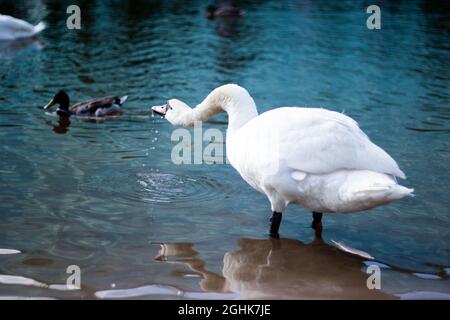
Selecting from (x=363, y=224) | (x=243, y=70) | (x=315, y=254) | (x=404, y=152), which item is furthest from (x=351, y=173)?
(x=243, y=70)

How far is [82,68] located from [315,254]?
31.1 feet

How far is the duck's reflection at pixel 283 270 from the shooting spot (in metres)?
6.42

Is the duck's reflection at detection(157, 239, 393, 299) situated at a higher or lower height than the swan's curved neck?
lower

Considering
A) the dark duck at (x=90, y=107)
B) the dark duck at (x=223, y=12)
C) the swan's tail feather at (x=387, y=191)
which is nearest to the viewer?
the swan's tail feather at (x=387, y=191)

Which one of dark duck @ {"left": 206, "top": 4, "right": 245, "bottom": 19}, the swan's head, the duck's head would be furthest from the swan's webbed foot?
dark duck @ {"left": 206, "top": 4, "right": 245, "bottom": 19}

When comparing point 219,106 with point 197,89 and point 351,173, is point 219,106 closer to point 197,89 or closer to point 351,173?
point 351,173

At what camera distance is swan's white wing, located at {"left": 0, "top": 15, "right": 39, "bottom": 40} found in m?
19.2

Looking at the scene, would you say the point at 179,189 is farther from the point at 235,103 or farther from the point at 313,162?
the point at 313,162

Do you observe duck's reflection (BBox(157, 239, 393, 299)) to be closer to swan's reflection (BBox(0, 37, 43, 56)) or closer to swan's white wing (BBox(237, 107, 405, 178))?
swan's white wing (BBox(237, 107, 405, 178))

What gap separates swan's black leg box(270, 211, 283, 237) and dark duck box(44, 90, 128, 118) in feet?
A: 16.9

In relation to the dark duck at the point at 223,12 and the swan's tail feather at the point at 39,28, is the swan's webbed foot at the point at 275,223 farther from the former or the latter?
the dark duck at the point at 223,12

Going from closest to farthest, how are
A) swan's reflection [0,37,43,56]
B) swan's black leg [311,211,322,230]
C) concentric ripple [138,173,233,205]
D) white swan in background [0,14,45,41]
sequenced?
1. swan's black leg [311,211,322,230]
2. concentric ripple [138,173,233,205]
3. swan's reflection [0,37,43,56]
4. white swan in background [0,14,45,41]

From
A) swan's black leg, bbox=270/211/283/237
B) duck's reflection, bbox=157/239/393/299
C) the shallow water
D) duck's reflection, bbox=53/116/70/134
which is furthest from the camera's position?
duck's reflection, bbox=53/116/70/134

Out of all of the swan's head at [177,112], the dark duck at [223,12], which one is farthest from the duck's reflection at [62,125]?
the dark duck at [223,12]
